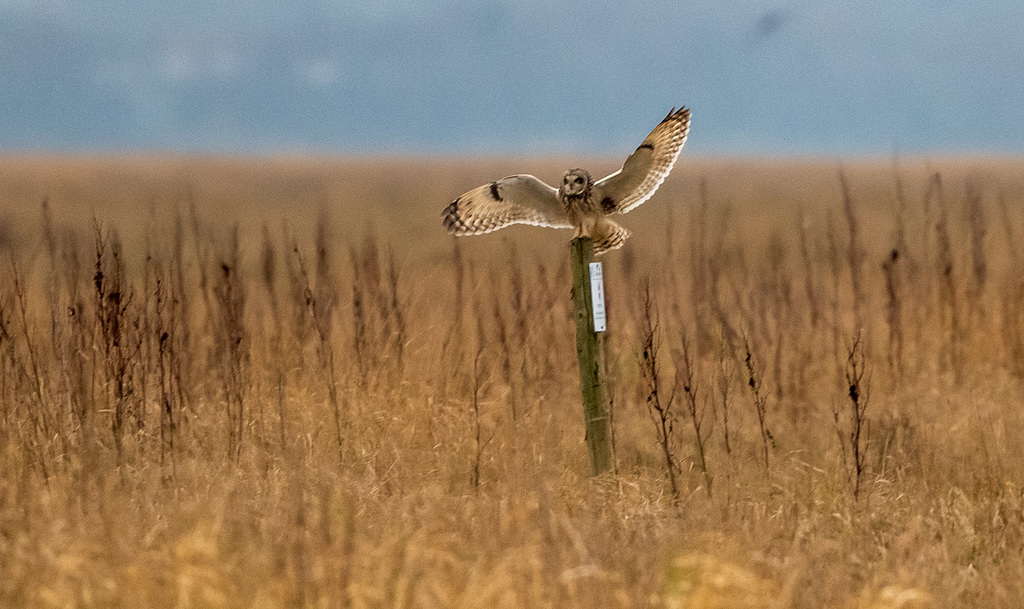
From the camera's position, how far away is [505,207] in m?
4.75

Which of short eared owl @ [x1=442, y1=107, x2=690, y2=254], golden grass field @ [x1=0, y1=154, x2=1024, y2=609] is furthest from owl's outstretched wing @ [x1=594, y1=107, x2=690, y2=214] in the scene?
golden grass field @ [x1=0, y1=154, x2=1024, y2=609]

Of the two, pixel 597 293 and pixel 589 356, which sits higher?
pixel 597 293

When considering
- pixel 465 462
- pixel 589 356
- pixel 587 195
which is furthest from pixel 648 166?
pixel 465 462

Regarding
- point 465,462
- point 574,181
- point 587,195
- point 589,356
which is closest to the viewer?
point 574,181

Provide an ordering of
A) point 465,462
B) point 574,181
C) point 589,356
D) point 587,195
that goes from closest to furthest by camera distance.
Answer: point 574,181
point 587,195
point 589,356
point 465,462

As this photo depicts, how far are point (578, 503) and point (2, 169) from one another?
125 ft

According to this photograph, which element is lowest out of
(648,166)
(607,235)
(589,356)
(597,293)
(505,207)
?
(589,356)

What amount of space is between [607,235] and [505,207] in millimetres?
496

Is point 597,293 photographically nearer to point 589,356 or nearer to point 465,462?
point 589,356

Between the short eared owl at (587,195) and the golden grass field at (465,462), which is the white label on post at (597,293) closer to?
the short eared owl at (587,195)

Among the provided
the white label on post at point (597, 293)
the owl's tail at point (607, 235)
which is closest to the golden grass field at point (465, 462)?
the white label on post at point (597, 293)

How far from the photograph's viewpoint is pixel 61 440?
179 inches

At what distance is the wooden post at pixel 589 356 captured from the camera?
4.57 metres

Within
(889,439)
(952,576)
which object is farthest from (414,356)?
(952,576)
